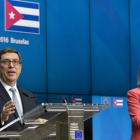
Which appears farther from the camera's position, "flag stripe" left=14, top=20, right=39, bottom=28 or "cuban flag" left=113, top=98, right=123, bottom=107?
"cuban flag" left=113, top=98, right=123, bottom=107

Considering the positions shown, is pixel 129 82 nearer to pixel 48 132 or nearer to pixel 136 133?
pixel 136 133

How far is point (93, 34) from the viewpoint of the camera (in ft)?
20.4

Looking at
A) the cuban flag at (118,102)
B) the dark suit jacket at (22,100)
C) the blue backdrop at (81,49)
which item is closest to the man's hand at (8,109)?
the dark suit jacket at (22,100)

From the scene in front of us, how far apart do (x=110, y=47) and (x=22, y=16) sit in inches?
59.5

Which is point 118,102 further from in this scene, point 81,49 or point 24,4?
point 24,4

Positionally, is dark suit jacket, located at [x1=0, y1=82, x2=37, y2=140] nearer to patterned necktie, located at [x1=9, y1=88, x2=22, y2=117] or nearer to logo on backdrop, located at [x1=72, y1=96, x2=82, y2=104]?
patterned necktie, located at [x1=9, y1=88, x2=22, y2=117]

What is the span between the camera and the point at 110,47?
636cm

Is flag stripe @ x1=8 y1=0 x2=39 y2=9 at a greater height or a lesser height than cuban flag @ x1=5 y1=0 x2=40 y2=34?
greater

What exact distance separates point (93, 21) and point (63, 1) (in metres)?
0.55

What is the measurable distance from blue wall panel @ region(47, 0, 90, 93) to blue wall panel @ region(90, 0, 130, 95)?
128mm

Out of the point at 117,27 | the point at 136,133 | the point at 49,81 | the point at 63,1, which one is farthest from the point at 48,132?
the point at 117,27

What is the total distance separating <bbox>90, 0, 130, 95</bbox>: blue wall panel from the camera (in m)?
6.22

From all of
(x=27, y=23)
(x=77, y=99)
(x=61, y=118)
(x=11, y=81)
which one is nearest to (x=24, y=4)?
(x=27, y=23)

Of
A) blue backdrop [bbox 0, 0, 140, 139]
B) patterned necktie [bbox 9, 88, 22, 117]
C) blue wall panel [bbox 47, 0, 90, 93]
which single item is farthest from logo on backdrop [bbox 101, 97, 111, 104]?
patterned necktie [bbox 9, 88, 22, 117]
